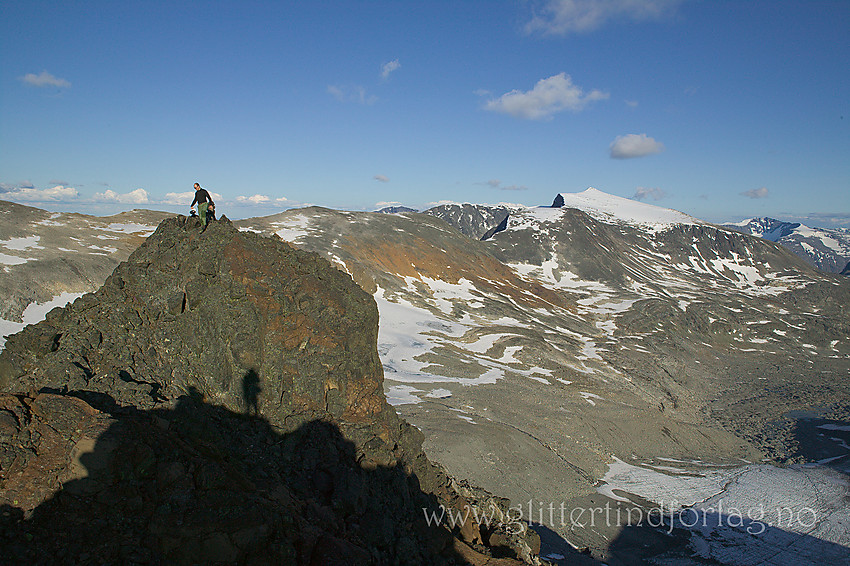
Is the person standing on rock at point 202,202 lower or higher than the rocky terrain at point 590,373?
higher

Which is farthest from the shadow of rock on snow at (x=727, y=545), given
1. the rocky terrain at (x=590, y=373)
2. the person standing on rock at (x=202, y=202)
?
the person standing on rock at (x=202, y=202)

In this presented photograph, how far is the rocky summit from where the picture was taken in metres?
6.37

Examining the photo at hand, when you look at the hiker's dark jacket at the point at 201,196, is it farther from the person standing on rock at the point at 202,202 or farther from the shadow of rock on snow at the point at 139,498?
the shadow of rock on snow at the point at 139,498

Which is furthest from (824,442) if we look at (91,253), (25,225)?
(25,225)

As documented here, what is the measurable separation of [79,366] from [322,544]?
21.3 ft

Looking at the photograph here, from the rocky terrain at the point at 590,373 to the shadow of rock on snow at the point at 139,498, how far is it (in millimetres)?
3727

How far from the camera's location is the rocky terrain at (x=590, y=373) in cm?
2434

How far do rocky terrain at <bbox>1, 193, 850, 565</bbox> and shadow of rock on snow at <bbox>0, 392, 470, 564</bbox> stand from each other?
12.2 ft

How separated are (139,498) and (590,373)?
4822 cm

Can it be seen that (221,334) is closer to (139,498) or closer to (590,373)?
(139,498)

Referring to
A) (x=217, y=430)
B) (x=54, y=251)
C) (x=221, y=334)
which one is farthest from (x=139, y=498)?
(x=54, y=251)

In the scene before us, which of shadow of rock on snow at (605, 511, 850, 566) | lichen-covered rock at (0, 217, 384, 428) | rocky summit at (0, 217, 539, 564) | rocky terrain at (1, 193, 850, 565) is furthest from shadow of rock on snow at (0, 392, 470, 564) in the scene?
shadow of rock on snow at (605, 511, 850, 566)

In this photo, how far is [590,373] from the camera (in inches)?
1945

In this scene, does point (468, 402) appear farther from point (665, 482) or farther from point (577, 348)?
point (577, 348)
